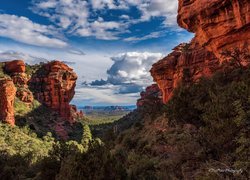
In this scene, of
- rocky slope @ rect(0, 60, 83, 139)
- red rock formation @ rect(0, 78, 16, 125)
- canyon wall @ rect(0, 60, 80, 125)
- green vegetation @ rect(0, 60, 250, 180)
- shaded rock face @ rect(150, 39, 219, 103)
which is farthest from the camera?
canyon wall @ rect(0, 60, 80, 125)

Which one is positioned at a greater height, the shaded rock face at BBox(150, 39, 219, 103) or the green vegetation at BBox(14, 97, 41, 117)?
the shaded rock face at BBox(150, 39, 219, 103)

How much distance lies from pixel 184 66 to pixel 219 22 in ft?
64.2

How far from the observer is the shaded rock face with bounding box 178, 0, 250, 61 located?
35.5 meters

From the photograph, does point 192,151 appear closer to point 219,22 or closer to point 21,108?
point 219,22

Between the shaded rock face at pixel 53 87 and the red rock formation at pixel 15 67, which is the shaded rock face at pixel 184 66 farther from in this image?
the shaded rock face at pixel 53 87

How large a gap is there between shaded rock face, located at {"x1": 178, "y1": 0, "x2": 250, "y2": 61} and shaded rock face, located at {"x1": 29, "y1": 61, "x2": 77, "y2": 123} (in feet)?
275

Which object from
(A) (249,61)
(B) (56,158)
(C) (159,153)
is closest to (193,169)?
(C) (159,153)

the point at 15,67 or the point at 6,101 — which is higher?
the point at 15,67

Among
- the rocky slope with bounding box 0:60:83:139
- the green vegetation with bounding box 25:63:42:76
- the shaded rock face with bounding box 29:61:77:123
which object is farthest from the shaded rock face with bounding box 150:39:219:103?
the green vegetation with bounding box 25:63:42:76

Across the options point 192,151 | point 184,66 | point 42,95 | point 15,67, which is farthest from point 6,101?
point 192,151

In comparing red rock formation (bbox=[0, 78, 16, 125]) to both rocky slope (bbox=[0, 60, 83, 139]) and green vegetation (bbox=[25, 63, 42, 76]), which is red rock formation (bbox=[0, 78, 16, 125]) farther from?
green vegetation (bbox=[25, 63, 42, 76])

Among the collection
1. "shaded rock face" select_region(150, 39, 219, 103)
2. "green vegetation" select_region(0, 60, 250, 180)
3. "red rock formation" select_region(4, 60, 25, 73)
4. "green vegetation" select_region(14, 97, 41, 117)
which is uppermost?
"red rock formation" select_region(4, 60, 25, 73)

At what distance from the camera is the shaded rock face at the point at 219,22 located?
116 feet

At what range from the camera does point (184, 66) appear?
57625 mm
